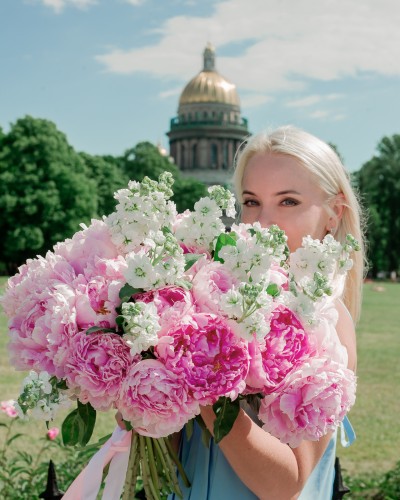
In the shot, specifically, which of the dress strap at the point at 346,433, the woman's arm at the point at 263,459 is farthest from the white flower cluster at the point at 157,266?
the dress strap at the point at 346,433

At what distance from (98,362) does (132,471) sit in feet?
1.59

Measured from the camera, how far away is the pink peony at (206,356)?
172 centimetres

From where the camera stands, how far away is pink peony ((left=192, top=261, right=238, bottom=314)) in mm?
1772

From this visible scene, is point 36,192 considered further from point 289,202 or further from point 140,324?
point 140,324

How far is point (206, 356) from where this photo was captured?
1.74 metres

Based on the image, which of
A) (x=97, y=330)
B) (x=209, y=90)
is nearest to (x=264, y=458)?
(x=97, y=330)

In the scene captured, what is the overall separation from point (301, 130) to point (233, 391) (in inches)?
45.2

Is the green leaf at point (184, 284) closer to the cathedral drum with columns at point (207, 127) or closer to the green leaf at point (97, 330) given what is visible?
the green leaf at point (97, 330)

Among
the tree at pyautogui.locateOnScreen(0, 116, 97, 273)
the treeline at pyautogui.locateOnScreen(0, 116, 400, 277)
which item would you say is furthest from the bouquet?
the tree at pyautogui.locateOnScreen(0, 116, 97, 273)

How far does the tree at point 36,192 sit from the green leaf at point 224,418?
36083mm

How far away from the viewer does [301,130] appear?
102 inches

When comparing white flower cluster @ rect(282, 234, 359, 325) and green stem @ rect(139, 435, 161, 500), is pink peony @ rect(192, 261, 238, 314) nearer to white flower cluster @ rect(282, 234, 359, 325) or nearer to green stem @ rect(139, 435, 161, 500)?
white flower cluster @ rect(282, 234, 359, 325)

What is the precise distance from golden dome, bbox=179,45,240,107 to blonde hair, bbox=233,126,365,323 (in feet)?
295

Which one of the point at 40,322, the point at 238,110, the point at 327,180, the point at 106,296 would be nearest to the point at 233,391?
the point at 106,296
